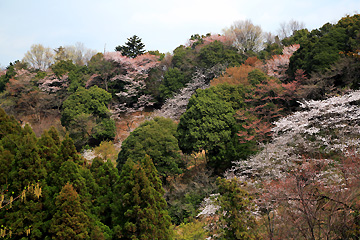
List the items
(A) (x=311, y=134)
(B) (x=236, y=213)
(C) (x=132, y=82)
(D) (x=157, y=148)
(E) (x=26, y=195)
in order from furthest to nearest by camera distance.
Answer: (C) (x=132, y=82) < (D) (x=157, y=148) < (A) (x=311, y=134) < (E) (x=26, y=195) < (B) (x=236, y=213)

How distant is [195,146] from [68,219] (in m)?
8.32

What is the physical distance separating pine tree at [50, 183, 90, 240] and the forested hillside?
3 cm

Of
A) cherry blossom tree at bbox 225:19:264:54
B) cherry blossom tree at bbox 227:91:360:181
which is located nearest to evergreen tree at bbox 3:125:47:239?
cherry blossom tree at bbox 227:91:360:181

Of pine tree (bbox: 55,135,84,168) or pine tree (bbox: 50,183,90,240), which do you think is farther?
pine tree (bbox: 55,135,84,168)

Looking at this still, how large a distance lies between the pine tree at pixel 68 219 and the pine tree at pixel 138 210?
918 millimetres

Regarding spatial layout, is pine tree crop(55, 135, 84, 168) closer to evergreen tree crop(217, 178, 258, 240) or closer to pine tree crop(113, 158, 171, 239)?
pine tree crop(113, 158, 171, 239)

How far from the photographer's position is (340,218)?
239 inches

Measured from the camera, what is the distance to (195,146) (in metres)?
14.7

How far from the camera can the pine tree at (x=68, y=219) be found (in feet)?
23.7

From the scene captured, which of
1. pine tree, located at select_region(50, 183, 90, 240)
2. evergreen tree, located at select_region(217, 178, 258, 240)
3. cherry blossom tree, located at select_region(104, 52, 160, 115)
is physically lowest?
evergreen tree, located at select_region(217, 178, 258, 240)

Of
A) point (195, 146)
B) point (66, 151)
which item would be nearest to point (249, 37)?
point (195, 146)

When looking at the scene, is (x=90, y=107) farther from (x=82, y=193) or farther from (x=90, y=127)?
(x=82, y=193)

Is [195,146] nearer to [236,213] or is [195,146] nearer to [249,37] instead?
[236,213]

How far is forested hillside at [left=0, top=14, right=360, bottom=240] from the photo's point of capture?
24.0 feet
